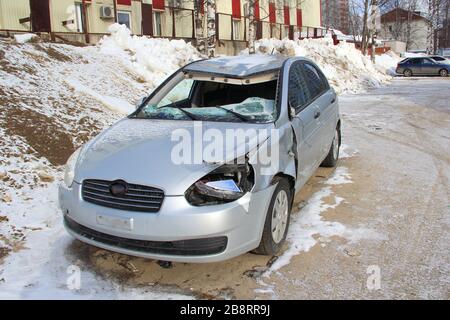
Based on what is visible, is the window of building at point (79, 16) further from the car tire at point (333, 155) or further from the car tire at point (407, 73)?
the car tire at point (407, 73)

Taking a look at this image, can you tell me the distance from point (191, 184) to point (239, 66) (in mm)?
2223

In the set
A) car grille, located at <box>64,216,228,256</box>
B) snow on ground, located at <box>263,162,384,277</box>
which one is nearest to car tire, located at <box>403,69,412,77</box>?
snow on ground, located at <box>263,162,384,277</box>

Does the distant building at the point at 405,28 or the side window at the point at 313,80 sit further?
the distant building at the point at 405,28

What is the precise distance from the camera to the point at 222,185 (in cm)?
339

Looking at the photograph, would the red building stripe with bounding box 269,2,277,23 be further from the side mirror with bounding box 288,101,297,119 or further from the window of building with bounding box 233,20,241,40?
the side mirror with bounding box 288,101,297,119

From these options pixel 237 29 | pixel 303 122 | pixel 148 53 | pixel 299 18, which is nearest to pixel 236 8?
pixel 237 29

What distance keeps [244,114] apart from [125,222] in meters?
1.65

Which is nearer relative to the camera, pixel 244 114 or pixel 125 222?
pixel 125 222

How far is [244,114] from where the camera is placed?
441 centimetres

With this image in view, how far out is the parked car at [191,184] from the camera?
329cm

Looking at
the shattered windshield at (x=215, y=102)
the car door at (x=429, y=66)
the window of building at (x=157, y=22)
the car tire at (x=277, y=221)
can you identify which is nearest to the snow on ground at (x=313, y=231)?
the car tire at (x=277, y=221)

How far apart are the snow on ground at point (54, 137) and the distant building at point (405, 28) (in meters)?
60.5
